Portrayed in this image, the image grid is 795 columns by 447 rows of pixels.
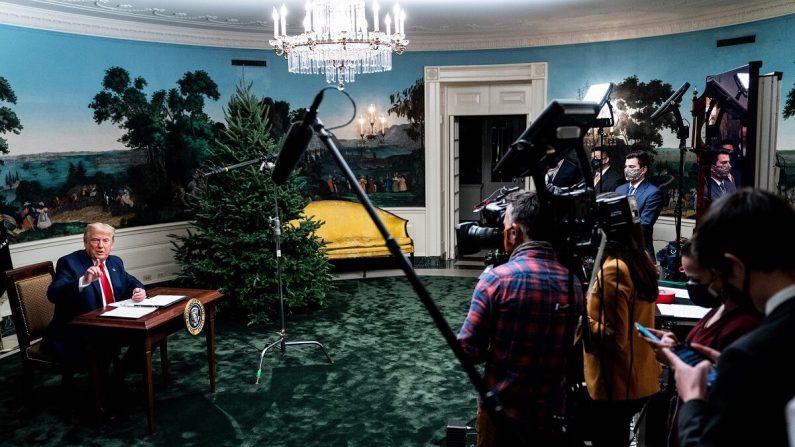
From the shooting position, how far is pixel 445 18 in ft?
26.6

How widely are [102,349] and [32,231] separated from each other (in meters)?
3.62

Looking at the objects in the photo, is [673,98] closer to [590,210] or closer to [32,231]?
[590,210]

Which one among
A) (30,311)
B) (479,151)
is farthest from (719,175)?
(479,151)

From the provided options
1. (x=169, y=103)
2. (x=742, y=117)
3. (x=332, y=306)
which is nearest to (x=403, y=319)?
(x=332, y=306)

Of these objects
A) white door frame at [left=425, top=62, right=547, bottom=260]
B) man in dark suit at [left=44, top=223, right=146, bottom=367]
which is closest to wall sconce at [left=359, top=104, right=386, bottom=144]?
white door frame at [left=425, top=62, right=547, bottom=260]

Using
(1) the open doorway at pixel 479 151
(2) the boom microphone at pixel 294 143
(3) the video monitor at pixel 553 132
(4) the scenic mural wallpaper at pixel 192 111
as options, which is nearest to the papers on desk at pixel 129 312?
(2) the boom microphone at pixel 294 143

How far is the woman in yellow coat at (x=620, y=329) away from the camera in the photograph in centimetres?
251

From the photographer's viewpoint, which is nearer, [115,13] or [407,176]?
[115,13]

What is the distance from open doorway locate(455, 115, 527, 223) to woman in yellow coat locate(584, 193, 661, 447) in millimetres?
9591

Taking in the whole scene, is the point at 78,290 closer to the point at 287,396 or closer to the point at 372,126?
the point at 287,396

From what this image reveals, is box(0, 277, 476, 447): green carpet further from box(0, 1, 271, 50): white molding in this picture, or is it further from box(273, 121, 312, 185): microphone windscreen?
box(0, 1, 271, 50): white molding

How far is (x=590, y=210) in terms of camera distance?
85.1 inches

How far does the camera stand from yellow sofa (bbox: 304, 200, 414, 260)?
8.97 meters

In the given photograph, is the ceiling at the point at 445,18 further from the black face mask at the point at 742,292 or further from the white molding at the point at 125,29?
the black face mask at the point at 742,292
